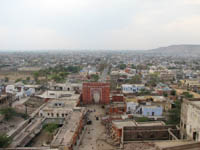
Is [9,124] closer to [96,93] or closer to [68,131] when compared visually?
[68,131]

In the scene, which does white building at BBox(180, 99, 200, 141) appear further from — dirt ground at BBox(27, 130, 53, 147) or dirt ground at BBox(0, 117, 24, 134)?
dirt ground at BBox(0, 117, 24, 134)

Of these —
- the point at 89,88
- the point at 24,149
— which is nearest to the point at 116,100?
the point at 89,88

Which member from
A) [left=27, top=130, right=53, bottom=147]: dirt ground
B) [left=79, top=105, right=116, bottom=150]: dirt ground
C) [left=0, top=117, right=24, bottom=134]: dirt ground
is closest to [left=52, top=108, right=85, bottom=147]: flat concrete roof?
[left=79, top=105, right=116, bottom=150]: dirt ground

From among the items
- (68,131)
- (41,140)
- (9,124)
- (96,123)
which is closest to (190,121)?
(68,131)

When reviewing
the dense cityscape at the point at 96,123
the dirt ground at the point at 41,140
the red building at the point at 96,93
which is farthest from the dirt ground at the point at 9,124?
the red building at the point at 96,93

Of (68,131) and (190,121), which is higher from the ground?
(190,121)

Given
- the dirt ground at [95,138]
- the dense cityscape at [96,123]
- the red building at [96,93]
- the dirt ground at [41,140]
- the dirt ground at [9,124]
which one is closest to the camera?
the dense cityscape at [96,123]

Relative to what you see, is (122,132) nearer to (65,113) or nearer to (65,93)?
(65,113)

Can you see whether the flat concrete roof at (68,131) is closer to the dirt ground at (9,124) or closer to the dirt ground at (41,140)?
the dirt ground at (41,140)
